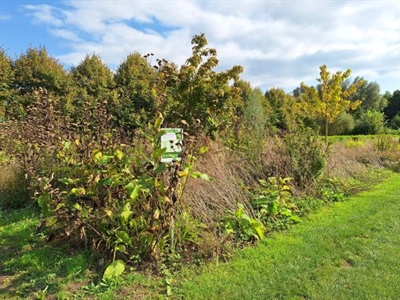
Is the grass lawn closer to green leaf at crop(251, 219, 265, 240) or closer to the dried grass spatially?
green leaf at crop(251, 219, 265, 240)

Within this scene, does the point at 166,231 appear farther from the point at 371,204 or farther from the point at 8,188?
the point at 371,204

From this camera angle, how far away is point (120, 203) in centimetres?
315

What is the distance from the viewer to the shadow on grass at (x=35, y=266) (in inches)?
102

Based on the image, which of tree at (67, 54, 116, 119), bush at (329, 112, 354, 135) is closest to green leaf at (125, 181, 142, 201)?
tree at (67, 54, 116, 119)

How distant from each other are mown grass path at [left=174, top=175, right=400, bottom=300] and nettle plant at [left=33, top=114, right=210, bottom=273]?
55 cm

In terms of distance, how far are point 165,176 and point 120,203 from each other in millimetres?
546

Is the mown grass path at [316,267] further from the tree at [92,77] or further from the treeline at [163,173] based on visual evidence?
the tree at [92,77]

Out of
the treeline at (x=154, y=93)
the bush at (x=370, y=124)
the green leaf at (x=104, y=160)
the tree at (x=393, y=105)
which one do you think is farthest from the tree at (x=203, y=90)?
the tree at (x=393, y=105)

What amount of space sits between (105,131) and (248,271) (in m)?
2.16

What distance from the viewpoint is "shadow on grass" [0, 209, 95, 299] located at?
258cm

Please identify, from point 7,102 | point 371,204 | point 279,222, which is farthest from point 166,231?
point 7,102

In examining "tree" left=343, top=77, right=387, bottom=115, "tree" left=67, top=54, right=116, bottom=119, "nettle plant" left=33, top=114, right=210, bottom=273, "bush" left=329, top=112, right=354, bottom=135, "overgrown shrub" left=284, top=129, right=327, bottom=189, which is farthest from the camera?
"tree" left=343, top=77, right=387, bottom=115

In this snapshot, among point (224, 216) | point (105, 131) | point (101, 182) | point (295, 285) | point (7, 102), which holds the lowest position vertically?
point (295, 285)

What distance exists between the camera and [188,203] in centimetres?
366
